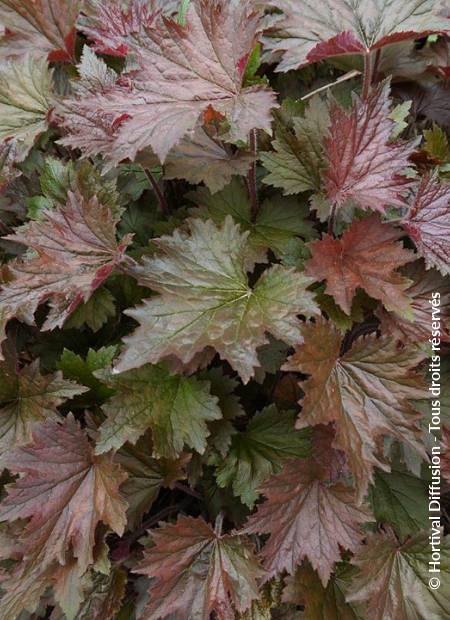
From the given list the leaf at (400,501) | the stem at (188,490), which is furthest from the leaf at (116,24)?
the leaf at (400,501)

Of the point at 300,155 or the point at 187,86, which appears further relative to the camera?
the point at 300,155

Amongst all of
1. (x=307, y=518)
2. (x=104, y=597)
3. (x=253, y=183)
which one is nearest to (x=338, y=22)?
(x=253, y=183)

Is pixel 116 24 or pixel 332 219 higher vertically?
pixel 116 24

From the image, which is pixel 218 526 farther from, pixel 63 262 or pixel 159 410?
pixel 63 262

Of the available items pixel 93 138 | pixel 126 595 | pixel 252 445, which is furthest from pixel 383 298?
pixel 126 595

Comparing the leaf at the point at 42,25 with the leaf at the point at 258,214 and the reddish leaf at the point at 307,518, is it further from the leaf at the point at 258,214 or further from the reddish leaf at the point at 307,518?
the reddish leaf at the point at 307,518

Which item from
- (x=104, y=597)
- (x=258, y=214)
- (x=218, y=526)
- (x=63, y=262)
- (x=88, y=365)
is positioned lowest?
(x=104, y=597)

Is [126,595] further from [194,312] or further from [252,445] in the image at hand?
[194,312]
